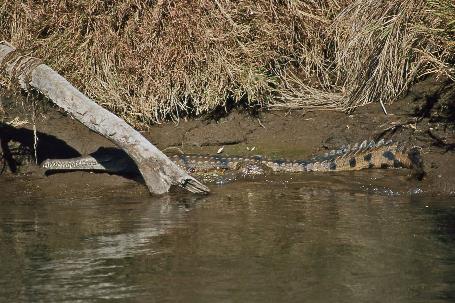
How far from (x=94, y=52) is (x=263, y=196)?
287 cm

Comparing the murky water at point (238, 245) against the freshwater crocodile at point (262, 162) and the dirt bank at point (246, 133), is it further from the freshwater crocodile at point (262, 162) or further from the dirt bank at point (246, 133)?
the dirt bank at point (246, 133)

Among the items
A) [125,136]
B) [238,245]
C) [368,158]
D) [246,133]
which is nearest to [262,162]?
[246,133]

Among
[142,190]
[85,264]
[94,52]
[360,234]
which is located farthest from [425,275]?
[94,52]

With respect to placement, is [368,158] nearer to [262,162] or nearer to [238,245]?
[262,162]

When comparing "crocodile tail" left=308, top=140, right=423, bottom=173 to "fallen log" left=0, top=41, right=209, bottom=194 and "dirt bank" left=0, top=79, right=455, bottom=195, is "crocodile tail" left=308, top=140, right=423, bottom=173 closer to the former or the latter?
"dirt bank" left=0, top=79, right=455, bottom=195

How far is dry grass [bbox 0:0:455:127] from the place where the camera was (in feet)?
36.0

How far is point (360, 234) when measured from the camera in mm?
7590

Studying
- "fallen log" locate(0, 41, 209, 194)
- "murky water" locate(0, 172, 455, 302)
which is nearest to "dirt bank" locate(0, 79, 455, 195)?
"fallen log" locate(0, 41, 209, 194)

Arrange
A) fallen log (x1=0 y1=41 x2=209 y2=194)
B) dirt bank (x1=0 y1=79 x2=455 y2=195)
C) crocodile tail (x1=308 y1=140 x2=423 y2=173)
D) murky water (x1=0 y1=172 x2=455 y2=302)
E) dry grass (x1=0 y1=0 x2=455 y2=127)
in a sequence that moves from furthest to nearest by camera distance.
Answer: dry grass (x1=0 y1=0 x2=455 y2=127)
dirt bank (x1=0 y1=79 x2=455 y2=195)
crocodile tail (x1=308 y1=140 x2=423 y2=173)
fallen log (x1=0 y1=41 x2=209 y2=194)
murky water (x1=0 y1=172 x2=455 y2=302)

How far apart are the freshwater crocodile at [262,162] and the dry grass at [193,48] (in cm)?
66

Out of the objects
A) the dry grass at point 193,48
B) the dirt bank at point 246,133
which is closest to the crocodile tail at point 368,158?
the dirt bank at point 246,133

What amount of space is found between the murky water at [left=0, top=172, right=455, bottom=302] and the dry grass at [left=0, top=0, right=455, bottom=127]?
1.47 meters

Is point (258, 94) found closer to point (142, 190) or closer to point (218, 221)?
point (142, 190)

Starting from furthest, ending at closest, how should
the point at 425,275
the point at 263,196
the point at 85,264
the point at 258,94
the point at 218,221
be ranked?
the point at 258,94
the point at 263,196
the point at 218,221
the point at 85,264
the point at 425,275
